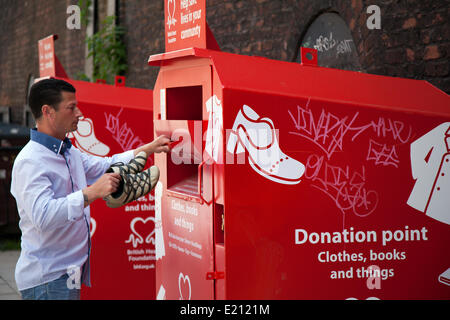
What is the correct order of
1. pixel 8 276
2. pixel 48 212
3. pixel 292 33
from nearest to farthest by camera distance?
pixel 48 212
pixel 292 33
pixel 8 276

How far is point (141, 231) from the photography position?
4.47 metres

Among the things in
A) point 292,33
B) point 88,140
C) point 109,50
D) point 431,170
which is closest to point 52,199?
point 431,170

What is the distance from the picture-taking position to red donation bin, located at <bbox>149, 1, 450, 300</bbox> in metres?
2.67

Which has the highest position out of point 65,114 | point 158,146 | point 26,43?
point 26,43

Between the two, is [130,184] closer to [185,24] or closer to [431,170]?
[185,24]

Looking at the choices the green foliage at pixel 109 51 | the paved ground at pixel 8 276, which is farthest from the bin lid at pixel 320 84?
the green foliage at pixel 109 51

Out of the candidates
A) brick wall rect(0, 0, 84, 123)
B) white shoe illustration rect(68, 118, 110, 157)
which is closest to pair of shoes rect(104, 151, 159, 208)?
white shoe illustration rect(68, 118, 110, 157)

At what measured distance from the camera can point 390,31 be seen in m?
3.97

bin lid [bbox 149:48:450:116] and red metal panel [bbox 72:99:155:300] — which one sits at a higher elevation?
bin lid [bbox 149:48:450:116]

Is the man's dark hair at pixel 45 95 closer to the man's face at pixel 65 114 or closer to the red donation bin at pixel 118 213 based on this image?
the man's face at pixel 65 114

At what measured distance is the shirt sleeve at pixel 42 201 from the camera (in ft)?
8.50

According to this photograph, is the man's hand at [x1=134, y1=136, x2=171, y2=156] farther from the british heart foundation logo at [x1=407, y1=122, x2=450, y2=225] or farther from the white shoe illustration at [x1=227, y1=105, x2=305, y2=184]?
the british heart foundation logo at [x1=407, y1=122, x2=450, y2=225]

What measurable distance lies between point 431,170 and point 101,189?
139 cm

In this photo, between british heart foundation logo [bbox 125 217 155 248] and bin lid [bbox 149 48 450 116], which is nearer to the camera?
bin lid [bbox 149 48 450 116]
